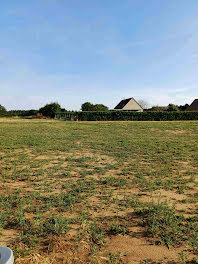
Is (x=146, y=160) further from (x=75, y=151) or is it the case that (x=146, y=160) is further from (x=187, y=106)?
(x=187, y=106)

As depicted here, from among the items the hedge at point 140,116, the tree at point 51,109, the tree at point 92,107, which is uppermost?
the tree at point 92,107

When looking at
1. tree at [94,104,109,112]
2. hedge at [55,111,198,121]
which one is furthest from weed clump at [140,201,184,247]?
tree at [94,104,109,112]

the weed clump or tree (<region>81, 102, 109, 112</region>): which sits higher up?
tree (<region>81, 102, 109, 112</region>)

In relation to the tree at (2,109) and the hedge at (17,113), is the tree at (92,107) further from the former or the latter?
the tree at (2,109)

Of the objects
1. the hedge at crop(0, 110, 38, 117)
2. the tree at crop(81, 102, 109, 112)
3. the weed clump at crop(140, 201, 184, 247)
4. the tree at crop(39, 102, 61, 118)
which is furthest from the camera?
the hedge at crop(0, 110, 38, 117)

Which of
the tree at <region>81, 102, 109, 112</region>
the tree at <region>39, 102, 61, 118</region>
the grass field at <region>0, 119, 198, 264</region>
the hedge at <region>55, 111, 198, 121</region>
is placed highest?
the tree at <region>81, 102, 109, 112</region>

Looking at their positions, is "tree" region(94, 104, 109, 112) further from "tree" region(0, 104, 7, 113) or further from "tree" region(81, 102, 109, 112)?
"tree" region(0, 104, 7, 113)

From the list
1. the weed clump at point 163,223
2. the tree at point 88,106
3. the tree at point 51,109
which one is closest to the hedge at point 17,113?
the tree at point 51,109

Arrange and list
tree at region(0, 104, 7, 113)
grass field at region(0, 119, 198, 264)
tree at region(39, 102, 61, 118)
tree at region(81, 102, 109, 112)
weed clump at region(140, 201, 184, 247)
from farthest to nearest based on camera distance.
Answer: tree at region(0, 104, 7, 113) → tree at region(81, 102, 109, 112) → tree at region(39, 102, 61, 118) → weed clump at region(140, 201, 184, 247) → grass field at region(0, 119, 198, 264)

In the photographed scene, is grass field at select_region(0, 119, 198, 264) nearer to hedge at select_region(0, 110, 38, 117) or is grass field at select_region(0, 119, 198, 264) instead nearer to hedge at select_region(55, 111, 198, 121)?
hedge at select_region(55, 111, 198, 121)

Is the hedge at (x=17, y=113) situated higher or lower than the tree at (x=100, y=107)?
lower

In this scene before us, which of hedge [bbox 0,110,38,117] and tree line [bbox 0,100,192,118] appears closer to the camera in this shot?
tree line [bbox 0,100,192,118]

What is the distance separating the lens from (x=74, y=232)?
2715 millimetres

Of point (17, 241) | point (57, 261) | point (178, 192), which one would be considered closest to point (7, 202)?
point (17, 241)
